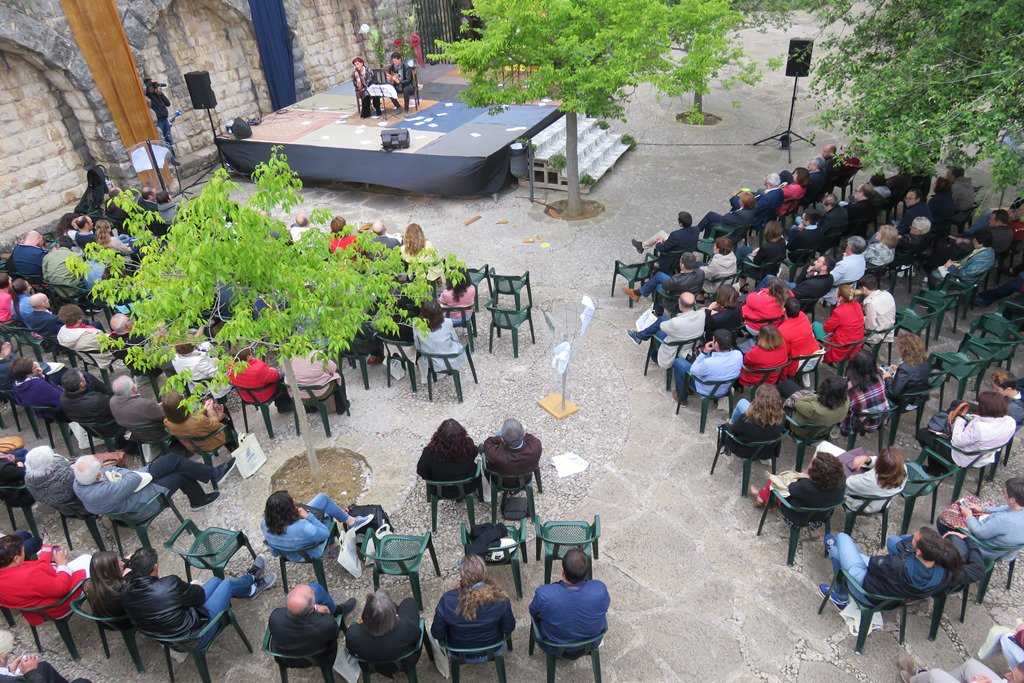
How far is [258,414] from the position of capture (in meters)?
8.09

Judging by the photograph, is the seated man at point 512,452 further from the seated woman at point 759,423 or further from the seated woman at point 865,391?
the seated woman at point 865,391

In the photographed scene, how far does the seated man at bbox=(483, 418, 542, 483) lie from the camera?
6012 mm

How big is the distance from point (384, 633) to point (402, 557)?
0.95 meters

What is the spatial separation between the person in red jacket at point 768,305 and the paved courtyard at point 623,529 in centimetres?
108

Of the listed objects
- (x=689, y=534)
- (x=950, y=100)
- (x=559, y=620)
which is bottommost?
(x=689, y=534)

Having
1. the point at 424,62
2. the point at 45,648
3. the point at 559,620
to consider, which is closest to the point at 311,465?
the point at 45,648

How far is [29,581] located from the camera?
17.0 feet

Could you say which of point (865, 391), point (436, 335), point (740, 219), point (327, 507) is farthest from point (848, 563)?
point (740, 219)

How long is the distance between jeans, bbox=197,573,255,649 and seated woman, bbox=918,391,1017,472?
597 centimetres

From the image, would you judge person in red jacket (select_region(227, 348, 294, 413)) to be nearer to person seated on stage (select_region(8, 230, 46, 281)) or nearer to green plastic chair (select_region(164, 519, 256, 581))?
green plastic chair (select_region(164, 519, 256, 581))

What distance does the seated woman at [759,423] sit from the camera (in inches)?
239

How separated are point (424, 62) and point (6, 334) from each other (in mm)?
15042

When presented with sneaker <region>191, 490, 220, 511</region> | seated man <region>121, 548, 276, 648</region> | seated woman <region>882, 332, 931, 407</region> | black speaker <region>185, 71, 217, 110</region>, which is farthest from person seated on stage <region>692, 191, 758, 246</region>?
black speaker <region>185, 71, 217, 110</region>

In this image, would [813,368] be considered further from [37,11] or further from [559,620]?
[37,11]
